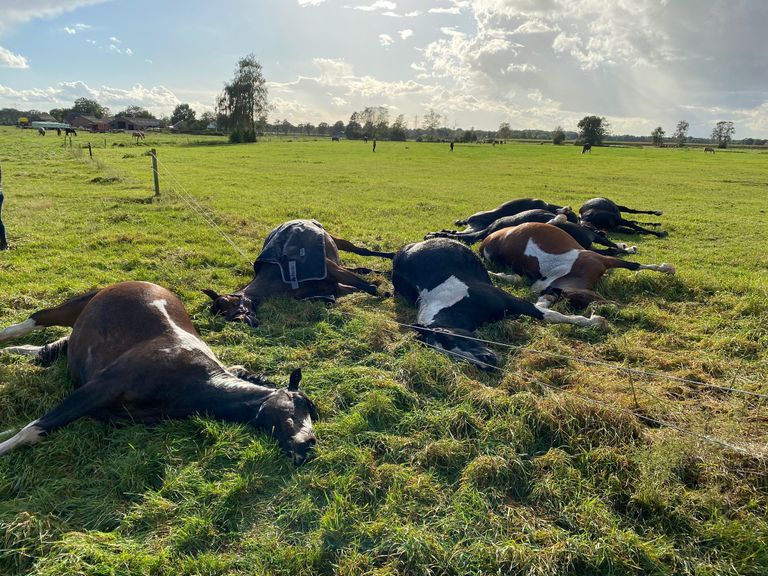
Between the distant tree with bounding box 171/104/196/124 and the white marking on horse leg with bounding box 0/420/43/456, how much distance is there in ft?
382

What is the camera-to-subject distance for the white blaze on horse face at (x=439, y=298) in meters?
5.39

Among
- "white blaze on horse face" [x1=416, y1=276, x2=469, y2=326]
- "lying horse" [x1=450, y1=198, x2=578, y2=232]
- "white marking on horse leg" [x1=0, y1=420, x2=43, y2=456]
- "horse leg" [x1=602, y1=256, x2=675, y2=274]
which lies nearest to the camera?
"white marking on horse leg" [x1=0, y1=420, x2=43, y2=456]

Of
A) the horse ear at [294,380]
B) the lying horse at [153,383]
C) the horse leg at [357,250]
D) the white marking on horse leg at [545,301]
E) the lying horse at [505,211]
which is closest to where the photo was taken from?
the lying horse at [153,383]

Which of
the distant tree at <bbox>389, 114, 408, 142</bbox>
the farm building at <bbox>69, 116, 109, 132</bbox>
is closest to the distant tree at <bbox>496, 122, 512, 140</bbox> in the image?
the distant tree at <bbox>389, 114, 408, 142</bbox>

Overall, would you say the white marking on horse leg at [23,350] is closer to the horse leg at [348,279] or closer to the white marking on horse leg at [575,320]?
the horse leg at [348,279]

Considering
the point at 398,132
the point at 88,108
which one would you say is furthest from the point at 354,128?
the point at 88,108

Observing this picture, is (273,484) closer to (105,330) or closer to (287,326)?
(105,330)

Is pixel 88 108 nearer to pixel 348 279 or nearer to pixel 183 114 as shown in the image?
pixel 183 114

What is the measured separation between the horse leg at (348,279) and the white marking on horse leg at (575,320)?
7.64 ft

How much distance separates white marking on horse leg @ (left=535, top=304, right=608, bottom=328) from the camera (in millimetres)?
5418

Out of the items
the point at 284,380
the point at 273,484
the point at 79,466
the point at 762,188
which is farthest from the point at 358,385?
the point at 762,188

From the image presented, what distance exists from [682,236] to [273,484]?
36.3 ft

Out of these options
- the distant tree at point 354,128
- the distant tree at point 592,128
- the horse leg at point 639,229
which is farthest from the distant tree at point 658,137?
the horse leg at point 639,229

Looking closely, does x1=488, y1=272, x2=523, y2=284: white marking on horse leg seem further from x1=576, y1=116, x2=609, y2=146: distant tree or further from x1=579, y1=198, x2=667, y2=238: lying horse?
x1=576, y1=116, x2=609, y2=146: distant tree
